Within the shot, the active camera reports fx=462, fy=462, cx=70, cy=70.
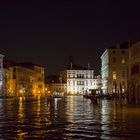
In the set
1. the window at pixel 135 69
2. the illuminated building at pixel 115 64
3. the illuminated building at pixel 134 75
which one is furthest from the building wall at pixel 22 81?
the window at pixel 135 69

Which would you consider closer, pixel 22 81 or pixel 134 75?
pixel 134 75

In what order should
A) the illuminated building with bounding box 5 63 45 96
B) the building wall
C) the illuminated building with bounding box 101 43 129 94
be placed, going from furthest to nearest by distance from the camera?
the illuminated building with bounding box 5 63 45 96, the building wall, the illuminated building with bounding box 101 43 129 94

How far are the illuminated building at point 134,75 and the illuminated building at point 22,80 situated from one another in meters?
78.3

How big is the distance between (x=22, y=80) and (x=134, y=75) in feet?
350

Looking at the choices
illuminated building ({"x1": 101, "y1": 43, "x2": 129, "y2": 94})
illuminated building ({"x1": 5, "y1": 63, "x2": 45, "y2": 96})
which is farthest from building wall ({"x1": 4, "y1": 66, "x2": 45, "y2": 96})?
illuminated building ({"x1": 101, "y1": 43, "x2": 129, "y2": 94})

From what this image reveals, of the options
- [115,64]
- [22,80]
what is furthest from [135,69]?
[22,80]

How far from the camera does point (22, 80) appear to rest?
165750 mm

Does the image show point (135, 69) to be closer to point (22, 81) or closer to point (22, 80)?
point (22, 81)

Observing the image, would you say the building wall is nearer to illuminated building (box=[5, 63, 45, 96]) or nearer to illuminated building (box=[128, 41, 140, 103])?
illuminated building (box=[5, 63, 45, 96])

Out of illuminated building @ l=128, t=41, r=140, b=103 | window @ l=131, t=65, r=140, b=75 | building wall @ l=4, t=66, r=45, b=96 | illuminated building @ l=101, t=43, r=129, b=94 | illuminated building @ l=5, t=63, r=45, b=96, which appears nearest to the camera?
illuminated building @ l=128, t=41, r=140, b=103

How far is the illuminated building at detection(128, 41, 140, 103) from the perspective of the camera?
59.0 m

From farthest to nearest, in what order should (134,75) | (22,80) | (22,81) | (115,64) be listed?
1. (22,80)
2. (22,81)
3. (115,64)
4. (134,75)

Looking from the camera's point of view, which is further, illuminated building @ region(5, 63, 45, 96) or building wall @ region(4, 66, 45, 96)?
illuminated building @ region(5, 63, 45, 96)

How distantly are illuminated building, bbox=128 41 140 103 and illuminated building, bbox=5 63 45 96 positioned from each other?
78280 millimetres
